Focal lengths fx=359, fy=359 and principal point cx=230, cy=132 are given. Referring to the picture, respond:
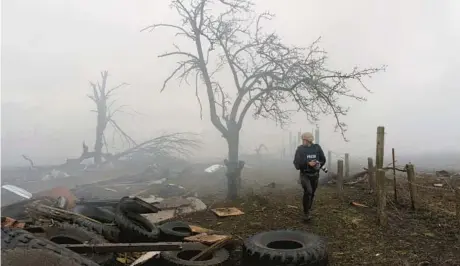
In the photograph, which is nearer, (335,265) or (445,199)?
(335,265)

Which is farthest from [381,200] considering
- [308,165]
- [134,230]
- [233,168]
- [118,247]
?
[118,247]

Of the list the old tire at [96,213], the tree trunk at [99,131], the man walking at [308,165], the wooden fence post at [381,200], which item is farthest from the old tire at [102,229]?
the tree trunk at [99,131]

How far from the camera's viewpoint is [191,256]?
21.6ft

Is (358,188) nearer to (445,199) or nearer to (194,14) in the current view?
(445,199)

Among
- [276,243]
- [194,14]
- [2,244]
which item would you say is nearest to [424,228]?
[276,243]

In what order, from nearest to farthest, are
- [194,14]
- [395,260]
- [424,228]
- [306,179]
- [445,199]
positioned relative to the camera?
1. [395,260]
2. [424,228]
3. [306,179]
4. [445,199]
5. [194,14]

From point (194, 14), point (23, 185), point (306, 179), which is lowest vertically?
point (23, 185)

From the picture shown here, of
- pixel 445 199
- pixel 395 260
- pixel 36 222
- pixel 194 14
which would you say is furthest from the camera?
pixel 194 14

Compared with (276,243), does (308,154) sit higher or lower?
higher

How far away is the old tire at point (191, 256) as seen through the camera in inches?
233

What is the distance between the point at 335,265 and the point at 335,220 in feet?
9.20

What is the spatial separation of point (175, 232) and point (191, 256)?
81 centimetres

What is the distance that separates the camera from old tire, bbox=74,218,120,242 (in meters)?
7.12

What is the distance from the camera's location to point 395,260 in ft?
19.9
